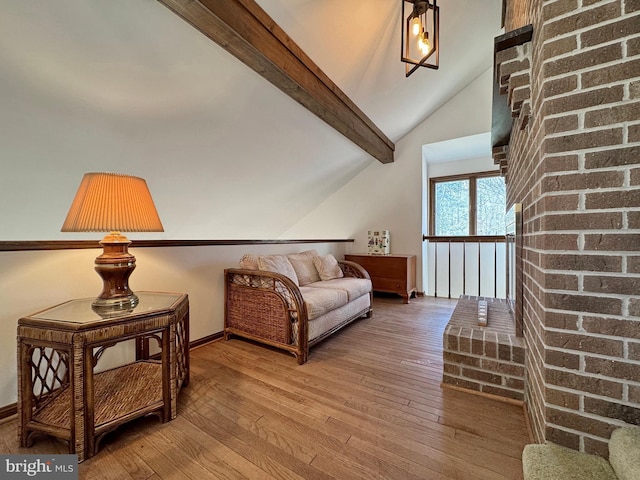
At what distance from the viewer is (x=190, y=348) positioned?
2322 millimetres

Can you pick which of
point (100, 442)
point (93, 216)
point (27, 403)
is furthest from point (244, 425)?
point (93, 216)

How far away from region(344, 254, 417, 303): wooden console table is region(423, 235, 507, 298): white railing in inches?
23.6

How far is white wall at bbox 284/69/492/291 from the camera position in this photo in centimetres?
398

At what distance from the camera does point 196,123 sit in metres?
2.21

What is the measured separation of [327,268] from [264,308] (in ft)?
3.92

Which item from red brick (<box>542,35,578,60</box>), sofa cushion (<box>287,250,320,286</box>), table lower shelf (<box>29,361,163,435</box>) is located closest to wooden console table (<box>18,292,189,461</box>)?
table lower shelf (<box>29,361,163,435</box>)

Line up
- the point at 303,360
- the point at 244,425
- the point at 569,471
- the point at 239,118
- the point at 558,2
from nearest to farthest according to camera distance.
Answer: the point at 569,471 → the point at 558,2 → the point at 244,425 → the point at 303,360 → the point at 239,118

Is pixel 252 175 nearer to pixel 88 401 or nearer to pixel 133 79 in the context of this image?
pixel 133 79

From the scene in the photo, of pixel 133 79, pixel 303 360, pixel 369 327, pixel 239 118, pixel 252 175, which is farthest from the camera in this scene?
pixel 252 175

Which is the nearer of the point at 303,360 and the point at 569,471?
the point at 569,471

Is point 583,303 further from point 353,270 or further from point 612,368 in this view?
point 353,270

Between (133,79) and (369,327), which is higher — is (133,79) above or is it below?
above

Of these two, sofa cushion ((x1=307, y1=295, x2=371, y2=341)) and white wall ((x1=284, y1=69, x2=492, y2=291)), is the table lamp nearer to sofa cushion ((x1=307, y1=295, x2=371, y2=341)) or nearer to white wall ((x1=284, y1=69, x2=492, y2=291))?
sofa cushion ((x1=307, y1=295, x2=371, y2=341))

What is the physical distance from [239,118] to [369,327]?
2.46 metres
